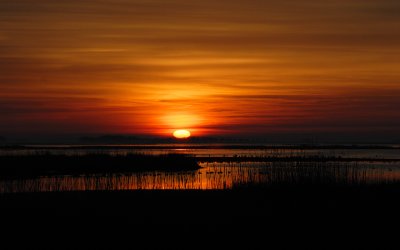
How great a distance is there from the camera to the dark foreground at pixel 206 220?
1126cm

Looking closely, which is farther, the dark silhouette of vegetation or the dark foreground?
the dark silhouette of vegetation

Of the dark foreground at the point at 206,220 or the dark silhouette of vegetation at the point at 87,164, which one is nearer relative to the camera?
the dark foreground at the point at 206,220

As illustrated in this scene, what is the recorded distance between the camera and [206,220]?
13586mm

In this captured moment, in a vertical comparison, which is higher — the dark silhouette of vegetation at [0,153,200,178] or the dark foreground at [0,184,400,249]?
the dark silhouette of vegetation at [0,153,200,178]

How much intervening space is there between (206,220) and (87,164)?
31.1m

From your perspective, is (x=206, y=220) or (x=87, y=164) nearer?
(x=206, y=220)

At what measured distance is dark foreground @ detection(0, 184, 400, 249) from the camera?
443 inches

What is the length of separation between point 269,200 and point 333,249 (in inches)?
266

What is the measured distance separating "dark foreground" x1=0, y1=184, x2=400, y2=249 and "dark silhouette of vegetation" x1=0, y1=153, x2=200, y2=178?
19387 mm

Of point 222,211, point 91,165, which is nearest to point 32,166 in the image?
point 91,165

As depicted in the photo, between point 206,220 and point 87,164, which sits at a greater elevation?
point 87,164

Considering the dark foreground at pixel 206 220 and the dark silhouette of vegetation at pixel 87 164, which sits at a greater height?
the dark silhouette of vegetation at pixel 87 164

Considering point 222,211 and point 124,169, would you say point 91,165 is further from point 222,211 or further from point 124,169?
point 222,211

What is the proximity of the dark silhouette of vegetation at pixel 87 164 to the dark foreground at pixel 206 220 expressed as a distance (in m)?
19.4
